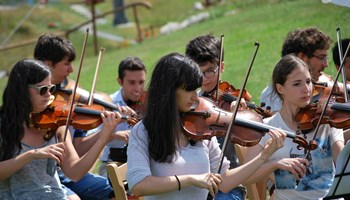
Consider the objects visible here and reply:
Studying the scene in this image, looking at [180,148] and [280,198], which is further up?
[180,148]

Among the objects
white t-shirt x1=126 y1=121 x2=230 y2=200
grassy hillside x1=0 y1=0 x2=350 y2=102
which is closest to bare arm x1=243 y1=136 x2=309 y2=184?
white t-shirt x1=126 y1=121 x2=230 y2=200

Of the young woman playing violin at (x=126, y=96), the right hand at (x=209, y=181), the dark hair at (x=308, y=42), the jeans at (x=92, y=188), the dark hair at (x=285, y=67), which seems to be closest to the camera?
the right hand at (x=209, y=181)

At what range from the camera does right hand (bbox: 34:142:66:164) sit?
4.85 metres

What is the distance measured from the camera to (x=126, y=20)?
102 feet

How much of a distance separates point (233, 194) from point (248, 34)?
1069cm

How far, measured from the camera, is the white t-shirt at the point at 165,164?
4547 millimetres

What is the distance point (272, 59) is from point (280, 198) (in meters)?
8.18

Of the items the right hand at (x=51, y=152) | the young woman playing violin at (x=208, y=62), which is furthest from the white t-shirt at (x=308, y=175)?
the right hand at (x=51, y=152)

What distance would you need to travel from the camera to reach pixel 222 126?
5.23m

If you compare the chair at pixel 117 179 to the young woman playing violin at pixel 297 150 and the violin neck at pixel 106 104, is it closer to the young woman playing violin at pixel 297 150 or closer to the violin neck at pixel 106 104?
the young woman playing violin at pixel 297 150

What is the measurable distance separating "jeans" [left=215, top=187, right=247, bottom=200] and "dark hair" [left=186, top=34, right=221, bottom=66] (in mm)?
1001

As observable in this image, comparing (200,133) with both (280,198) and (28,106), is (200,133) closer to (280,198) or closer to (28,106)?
(280,198)

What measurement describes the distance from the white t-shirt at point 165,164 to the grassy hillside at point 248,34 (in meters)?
5.82

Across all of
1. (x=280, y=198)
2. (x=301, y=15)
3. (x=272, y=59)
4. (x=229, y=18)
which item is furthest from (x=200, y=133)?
(x=229, y=18)
